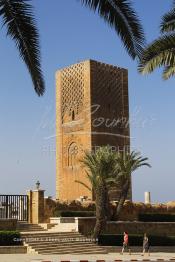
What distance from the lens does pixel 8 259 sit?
20.1 meters

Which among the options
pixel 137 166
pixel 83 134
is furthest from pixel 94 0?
pixel 83 134

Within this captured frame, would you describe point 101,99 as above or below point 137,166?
above

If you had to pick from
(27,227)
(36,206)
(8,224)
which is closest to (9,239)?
(8,224)

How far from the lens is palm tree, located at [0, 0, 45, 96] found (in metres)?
7.42

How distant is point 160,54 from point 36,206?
17.7m

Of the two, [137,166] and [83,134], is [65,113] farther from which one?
[137,166]

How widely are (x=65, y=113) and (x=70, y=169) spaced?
5.69 m

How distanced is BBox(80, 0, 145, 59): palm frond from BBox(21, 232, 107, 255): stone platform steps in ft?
54.8

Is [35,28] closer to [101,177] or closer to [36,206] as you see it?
[101,177]

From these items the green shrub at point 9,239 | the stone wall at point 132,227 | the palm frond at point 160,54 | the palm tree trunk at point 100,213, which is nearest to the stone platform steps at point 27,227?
the stone wall at point 132,227

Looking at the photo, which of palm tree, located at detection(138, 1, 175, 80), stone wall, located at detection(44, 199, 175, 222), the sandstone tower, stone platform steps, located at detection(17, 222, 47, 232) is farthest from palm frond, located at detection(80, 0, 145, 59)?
the sandstone tower

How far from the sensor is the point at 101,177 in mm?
28953

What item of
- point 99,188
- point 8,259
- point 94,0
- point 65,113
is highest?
point 65,113

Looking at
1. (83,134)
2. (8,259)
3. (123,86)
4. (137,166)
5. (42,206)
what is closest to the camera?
(8,259)
